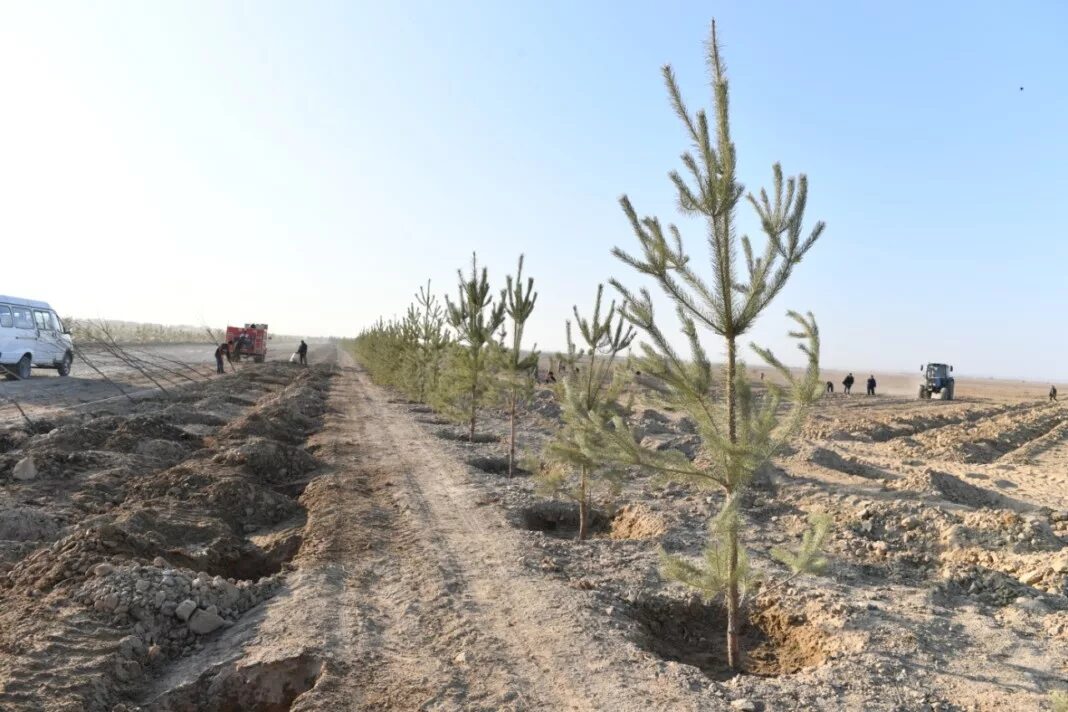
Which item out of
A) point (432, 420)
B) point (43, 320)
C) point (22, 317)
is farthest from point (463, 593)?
point (43, 320)

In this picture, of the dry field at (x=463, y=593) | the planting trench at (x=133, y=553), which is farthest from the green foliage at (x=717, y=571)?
the planting trench at (x=133, y=553)

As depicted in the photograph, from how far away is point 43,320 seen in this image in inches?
850

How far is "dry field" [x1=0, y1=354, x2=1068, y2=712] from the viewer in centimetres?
405

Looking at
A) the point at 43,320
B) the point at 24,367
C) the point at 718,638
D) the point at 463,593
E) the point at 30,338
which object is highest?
the point at 43,320

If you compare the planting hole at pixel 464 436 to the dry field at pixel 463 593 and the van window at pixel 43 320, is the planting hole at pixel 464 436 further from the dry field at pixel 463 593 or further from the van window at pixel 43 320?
the van window at pixel 43 320

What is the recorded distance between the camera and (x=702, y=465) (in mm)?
12016

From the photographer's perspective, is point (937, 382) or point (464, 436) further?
point (937, 382)

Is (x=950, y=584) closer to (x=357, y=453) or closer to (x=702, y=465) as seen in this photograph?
(x=702, y=465)

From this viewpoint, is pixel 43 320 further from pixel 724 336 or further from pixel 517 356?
pixel 724 336

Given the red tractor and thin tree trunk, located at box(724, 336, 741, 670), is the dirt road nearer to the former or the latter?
thin tree trunk, located at box(724, 336, 741, 670)

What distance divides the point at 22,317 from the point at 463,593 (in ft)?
72.0

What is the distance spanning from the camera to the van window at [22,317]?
20062 millimetres

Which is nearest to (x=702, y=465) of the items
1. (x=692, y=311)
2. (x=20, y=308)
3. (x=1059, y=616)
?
(x=1059, y=616)

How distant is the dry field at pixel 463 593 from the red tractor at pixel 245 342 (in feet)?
95.7
